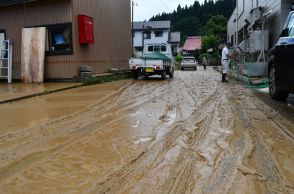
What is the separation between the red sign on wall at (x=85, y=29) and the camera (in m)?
17.3

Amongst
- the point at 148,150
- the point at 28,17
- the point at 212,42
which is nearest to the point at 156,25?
the point at 212,42

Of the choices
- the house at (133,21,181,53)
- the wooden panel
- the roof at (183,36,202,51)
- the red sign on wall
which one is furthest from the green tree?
the wooden panel

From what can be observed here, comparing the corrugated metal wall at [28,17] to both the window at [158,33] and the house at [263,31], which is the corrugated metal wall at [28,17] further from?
the window at [158,33]

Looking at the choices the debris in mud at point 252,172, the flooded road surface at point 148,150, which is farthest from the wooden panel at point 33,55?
the debris in mud at point 252,172

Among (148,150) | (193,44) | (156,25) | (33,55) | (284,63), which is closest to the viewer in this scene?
(148,150)

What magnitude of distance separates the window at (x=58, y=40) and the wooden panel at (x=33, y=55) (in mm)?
416

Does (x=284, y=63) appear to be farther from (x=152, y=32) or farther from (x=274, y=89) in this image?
(x=152, y=32)

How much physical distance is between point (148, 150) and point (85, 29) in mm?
13220

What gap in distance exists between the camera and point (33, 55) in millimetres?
17156

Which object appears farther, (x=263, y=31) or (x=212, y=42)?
(x=212, y=42)

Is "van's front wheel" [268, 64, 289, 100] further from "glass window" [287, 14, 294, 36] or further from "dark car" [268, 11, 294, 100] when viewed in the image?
"glass window" [287, 14, 294, 36]

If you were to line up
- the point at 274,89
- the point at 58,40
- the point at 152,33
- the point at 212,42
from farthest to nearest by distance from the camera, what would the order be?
the point at 152,33, the point at 212,42, the point at 58,40, the point at 274,89

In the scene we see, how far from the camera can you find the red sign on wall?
56.9ft

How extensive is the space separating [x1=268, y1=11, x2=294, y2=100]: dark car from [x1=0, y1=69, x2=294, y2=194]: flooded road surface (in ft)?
2.24
